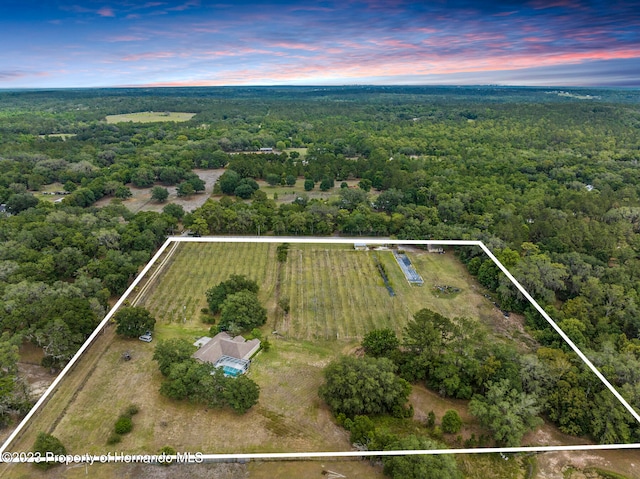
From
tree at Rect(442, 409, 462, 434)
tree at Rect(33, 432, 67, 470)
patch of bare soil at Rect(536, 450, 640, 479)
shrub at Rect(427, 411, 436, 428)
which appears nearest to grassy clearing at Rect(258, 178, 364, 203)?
shrub at Rect(427, 411, 436, 428)

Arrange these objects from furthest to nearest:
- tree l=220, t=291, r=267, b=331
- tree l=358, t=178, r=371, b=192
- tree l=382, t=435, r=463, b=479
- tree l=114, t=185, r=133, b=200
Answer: tree l=358, t=178, r=371, b=192 → tree l=114, t=185, r=133, b=200 → tree l=220, t=291, r=267, b=331 → tree l=382, t=435, r=463, b=479

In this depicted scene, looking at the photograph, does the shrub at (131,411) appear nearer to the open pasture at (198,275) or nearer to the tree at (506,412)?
the open pasture at (198,275)

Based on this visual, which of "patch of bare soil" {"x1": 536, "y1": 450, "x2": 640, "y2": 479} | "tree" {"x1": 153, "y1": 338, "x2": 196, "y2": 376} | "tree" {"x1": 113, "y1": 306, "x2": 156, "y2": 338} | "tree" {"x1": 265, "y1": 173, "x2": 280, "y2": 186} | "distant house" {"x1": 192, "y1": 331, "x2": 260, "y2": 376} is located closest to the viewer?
"patch of bare soil" {"x1": 536, "y1": 450, "x2": 640, "y2": 479}

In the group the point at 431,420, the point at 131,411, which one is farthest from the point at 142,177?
the point at 431,420

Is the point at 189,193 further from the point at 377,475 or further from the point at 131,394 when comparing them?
the point at 377,475

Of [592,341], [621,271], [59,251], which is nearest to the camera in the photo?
[592,341]

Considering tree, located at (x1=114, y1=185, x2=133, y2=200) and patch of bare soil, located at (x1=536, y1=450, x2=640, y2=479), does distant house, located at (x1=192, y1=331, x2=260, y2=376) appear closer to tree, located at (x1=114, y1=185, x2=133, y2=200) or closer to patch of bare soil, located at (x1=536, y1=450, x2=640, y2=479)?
patch of bare soil, located at (x1=536, y1=450, x2=640, y2=479)

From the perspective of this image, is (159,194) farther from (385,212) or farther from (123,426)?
(123,426)

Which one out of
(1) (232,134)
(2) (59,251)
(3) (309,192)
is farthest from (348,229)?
(1) (232,134)
